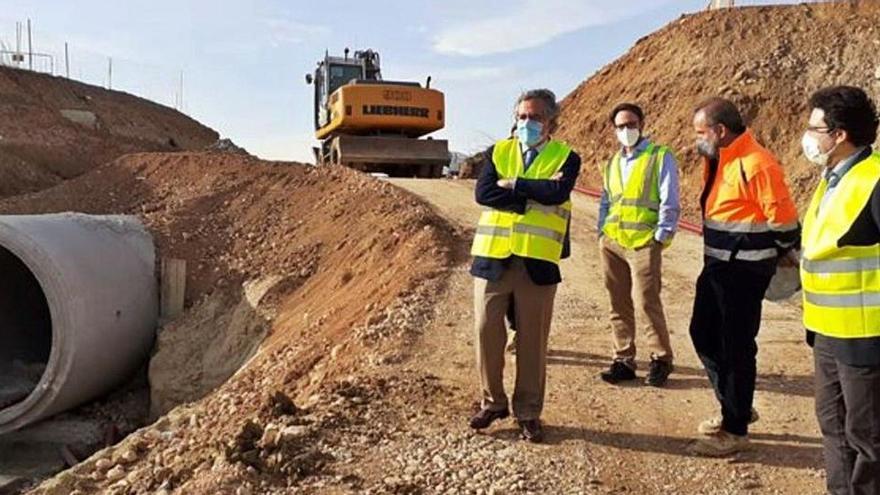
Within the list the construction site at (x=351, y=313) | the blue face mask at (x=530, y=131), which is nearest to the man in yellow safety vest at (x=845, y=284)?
the construction site at (x=351, y=313)

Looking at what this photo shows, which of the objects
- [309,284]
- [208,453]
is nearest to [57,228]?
[309,284]

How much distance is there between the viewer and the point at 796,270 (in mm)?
4090

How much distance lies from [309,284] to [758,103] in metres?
10.3

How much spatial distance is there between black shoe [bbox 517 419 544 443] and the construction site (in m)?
0.12

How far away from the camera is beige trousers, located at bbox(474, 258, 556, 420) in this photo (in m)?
4.23

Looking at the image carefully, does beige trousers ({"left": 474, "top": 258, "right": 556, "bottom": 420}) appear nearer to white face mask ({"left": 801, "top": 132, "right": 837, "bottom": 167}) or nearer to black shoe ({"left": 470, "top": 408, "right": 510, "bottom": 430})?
black shoe ({"left": 470, "top": 408, "right": 510, "bottom": 430})

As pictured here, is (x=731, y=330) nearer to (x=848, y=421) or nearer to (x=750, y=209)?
(x=750, y=209)

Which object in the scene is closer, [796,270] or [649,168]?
[796,270]

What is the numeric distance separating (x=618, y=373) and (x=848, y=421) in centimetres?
221

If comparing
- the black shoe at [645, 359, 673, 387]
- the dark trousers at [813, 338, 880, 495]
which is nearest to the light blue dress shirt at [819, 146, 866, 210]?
the dark trousers at [813, 338, 880, 495]

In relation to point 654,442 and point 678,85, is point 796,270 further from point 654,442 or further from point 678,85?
point 678,85

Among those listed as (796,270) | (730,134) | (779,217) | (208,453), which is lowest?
(208,453)

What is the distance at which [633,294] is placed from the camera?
16.9ft

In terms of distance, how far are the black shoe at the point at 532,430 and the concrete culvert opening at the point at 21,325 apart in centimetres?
812
